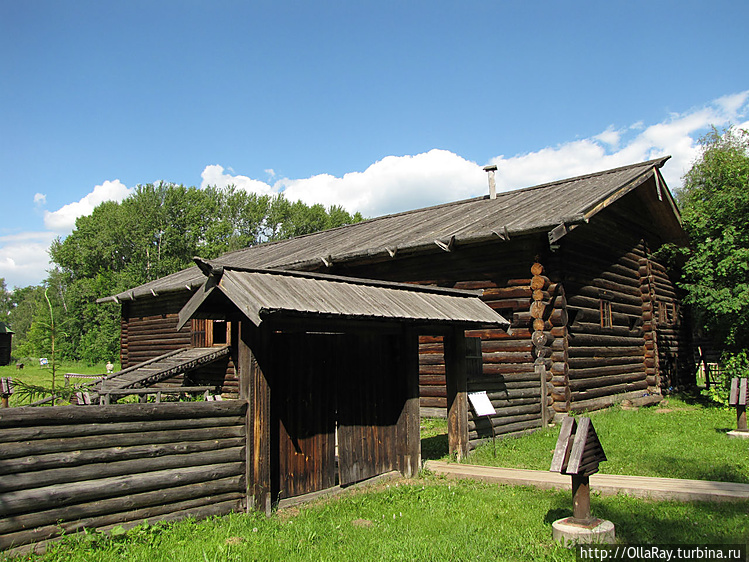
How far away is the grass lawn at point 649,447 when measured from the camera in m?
7.91

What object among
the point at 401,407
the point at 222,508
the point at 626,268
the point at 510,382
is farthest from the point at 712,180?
the point at 222,508

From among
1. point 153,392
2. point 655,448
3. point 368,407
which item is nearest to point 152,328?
point 153,392

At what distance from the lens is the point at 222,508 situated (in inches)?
233

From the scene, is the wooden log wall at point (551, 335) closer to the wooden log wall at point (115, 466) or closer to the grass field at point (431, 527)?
the grass field at point (431, 527)

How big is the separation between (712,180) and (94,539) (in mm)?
19353

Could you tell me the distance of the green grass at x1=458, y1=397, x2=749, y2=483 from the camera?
311 inches

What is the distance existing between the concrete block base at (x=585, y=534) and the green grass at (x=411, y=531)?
5.4 inches

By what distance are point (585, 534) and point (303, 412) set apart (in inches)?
130

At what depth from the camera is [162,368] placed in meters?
17.5

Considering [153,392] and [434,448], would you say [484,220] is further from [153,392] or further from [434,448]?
[153,392]

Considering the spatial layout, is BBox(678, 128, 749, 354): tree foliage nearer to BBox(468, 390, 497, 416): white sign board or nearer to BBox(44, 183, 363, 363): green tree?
BBox(468, 390, 497, 416): white sign board

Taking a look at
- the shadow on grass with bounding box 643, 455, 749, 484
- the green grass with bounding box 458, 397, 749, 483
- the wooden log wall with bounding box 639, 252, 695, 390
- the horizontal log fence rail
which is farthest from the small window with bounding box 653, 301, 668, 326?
the horizontal log fence rail

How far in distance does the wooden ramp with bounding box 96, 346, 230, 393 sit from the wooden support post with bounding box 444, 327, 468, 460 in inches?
388

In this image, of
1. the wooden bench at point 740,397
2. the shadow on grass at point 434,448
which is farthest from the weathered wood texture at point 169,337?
the wooden bench at point 740,397
